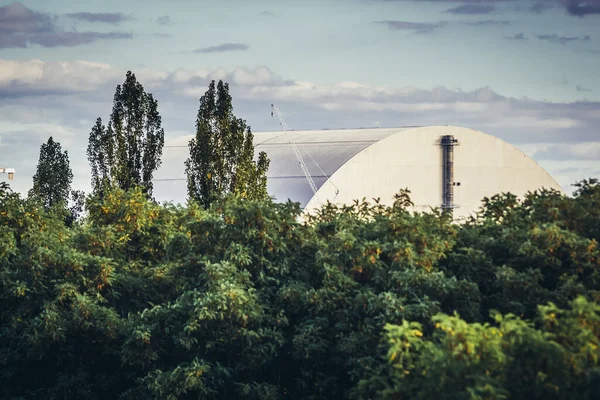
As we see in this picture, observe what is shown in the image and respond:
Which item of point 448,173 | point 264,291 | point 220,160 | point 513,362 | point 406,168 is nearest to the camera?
point 513,362

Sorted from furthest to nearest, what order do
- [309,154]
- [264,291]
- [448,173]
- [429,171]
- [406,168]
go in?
[309,154] → [448,173] → [429,171] → [406,168] → [264,291]

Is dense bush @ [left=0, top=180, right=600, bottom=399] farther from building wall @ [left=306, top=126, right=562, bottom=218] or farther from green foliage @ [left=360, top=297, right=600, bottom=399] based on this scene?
building wall @ [left=306, top=126, right=562, bottom=218]

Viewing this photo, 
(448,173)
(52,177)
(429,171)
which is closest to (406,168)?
(429,171)

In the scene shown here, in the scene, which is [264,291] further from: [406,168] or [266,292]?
[406,168]

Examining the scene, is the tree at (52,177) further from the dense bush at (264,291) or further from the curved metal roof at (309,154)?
the dense bush at (264,291)

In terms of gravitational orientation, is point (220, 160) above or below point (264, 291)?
above

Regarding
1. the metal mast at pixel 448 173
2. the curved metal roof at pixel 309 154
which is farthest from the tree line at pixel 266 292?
the metal mast at pixel 448 173

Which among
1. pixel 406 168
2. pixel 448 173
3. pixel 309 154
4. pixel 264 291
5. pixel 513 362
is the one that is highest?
pixel 309 154

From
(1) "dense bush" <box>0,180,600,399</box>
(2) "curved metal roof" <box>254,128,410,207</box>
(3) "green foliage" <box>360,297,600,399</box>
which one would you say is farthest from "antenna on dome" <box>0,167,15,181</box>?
(3) "green foliage" <box>360,297,600,399</box>
